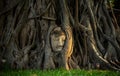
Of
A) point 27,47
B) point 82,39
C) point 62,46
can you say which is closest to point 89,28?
point 82,39

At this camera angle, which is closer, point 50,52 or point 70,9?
point 50,52

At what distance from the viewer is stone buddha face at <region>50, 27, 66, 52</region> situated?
346 inches

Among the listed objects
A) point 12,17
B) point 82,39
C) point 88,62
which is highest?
point 12,17

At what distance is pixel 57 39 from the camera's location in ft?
29.0

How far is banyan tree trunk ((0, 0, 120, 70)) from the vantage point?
8805mm

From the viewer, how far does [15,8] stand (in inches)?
375

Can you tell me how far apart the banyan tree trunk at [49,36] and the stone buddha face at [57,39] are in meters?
0.08

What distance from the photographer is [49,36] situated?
891 centimetres

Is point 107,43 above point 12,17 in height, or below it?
below

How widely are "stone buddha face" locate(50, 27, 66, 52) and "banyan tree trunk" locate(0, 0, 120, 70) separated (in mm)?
78

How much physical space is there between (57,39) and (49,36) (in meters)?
0.22

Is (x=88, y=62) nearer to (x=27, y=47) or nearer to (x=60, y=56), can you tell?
(x=60, y=56)

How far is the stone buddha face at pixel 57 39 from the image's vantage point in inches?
346

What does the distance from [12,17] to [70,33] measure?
1.68 meters
